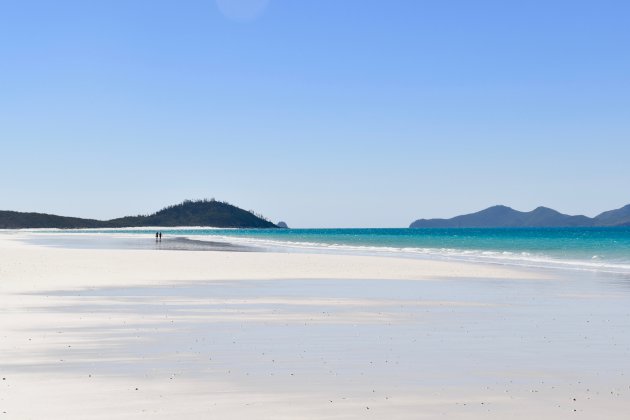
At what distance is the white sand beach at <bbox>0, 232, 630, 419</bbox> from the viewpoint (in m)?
8.27

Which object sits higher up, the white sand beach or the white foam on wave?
Result: the white foam on wave

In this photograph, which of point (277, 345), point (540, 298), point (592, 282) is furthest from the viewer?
point (592, 282)

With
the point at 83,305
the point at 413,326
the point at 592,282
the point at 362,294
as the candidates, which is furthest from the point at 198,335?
the point at 592,282

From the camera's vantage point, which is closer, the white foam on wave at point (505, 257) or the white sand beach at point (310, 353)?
the white sand beach at point (310, 353)

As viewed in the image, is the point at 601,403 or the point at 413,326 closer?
the point at 601,403

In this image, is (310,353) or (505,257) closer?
(310,353)

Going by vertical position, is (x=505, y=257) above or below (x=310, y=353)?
above

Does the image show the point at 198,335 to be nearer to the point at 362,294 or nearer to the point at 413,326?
the point at 413,326

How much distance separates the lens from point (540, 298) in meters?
21.3

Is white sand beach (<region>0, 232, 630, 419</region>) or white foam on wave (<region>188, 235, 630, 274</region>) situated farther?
white foam on wave (<region>188, 235, 630, 274</region>)

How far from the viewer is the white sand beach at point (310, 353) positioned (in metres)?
8.27

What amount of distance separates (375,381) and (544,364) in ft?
9.95

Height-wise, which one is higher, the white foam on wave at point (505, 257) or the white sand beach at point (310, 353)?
the white foam on wave at point (505, 257)

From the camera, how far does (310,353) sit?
1173cm
